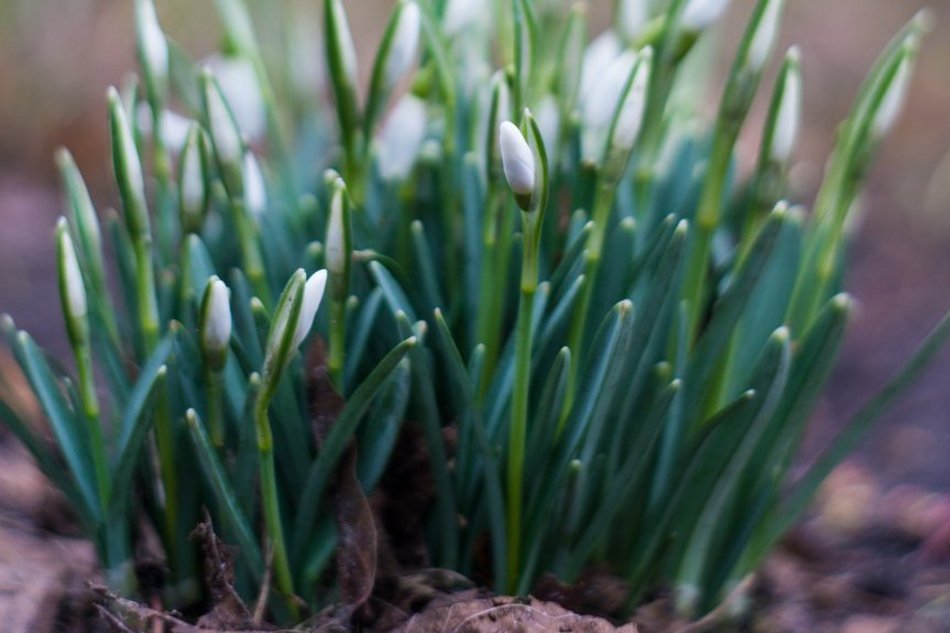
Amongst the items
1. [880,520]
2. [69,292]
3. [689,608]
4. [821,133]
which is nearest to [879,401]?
[689,608]

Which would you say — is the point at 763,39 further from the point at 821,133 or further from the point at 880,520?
the point at 821,133

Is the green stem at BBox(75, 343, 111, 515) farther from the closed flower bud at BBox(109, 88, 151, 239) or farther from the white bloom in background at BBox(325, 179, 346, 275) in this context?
the white bloom in background at BBox(325, 179, 346, 275)

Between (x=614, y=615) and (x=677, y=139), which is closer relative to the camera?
(x=614, y=615)

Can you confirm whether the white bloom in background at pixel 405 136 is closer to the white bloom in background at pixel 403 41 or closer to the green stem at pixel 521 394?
the white bloom in background at pixel 403 41

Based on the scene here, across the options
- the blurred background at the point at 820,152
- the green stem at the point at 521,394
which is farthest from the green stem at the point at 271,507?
the blurred background at the point at 820,152

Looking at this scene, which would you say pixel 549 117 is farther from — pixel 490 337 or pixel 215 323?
pixel 215 323

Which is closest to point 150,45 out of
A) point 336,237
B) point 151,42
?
point 151,42
